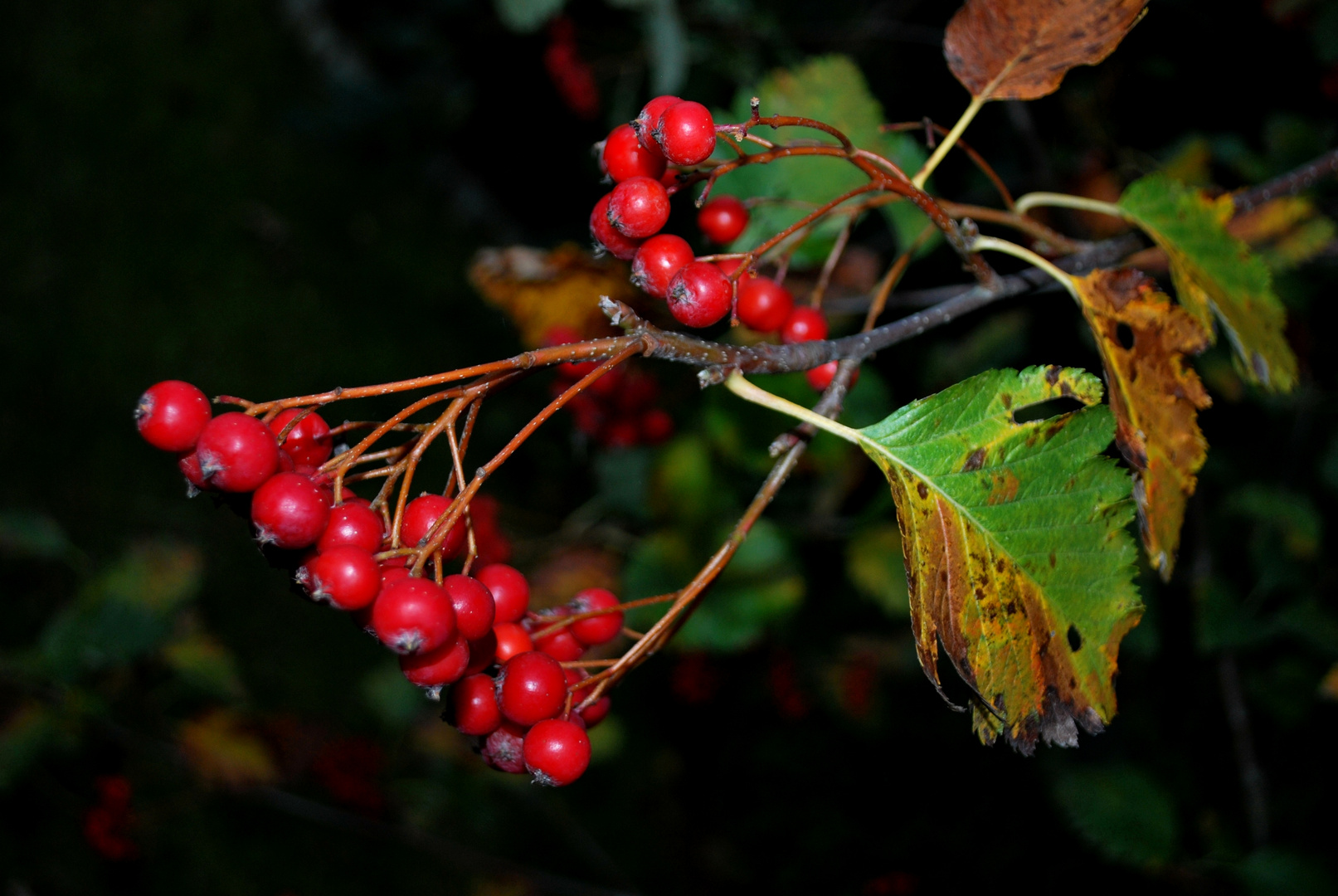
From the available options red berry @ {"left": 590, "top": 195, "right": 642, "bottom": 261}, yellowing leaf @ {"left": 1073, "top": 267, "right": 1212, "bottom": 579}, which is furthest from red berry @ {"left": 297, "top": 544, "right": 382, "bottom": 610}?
yellowing leaf @ {"left": 1073, "top": 267, "right": 1212, "bottom": 579}

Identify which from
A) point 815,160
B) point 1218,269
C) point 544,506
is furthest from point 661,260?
point 544,506

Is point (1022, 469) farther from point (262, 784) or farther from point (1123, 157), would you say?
point (262, 784)

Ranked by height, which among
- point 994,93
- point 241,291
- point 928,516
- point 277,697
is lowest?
point 928,516

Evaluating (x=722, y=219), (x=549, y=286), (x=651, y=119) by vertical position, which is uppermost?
(x=549, y=286)

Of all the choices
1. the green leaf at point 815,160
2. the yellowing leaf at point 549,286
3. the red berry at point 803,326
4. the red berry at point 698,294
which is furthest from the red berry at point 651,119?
the yellowing leaf at point 549,286

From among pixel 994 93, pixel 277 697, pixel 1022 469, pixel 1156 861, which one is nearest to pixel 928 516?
pixel 1022 469

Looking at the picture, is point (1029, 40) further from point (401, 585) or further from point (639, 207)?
point (401, 585)

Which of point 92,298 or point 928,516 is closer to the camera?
point 928,516

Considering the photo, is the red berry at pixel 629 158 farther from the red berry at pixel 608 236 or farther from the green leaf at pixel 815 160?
the green leaf at pixel 815 160
